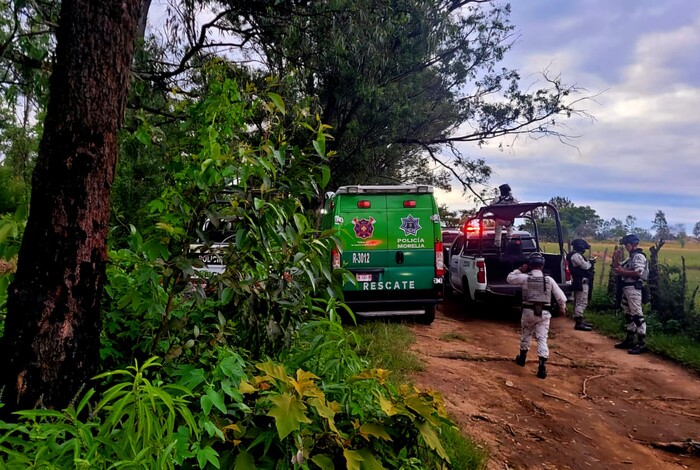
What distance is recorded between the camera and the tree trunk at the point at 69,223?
5.89 feet

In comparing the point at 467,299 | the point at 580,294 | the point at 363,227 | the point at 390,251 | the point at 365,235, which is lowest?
the point at 467,299

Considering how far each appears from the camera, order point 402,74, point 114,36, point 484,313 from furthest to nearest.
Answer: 1. point 402,74
2. point 484,313
3. point 114,36

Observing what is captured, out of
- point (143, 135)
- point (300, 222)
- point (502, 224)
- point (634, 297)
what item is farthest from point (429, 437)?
point (502, 224)

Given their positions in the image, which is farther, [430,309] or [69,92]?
[430,309]

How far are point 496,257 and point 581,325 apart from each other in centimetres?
218

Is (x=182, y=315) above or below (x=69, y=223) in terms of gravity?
below

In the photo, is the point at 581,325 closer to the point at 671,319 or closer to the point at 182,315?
the point at 671,319

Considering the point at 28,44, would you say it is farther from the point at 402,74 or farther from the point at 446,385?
the point at 402,74

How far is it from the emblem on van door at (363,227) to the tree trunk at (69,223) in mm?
5809

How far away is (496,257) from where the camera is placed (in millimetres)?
9945

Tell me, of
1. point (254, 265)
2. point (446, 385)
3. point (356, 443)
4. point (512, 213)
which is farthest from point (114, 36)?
point (512, 213)

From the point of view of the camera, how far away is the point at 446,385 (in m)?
5.07

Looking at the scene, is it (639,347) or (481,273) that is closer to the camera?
(639,347)

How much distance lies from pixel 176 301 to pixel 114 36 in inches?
55.0
